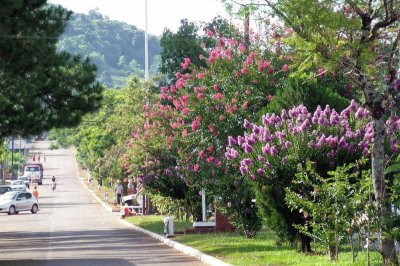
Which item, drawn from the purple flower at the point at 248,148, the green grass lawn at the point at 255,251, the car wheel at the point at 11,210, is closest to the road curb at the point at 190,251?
the green grass lawn at the point at 255,251

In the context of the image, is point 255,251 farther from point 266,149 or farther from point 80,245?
point 80,245

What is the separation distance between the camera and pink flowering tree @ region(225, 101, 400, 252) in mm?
19562

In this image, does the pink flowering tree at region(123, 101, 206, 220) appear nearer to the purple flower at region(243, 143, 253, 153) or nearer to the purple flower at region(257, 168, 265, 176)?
the purple flower at region(243, 143, 253, 153)

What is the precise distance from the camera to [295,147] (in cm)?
1964

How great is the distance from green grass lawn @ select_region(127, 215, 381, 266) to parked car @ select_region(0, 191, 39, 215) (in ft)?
109

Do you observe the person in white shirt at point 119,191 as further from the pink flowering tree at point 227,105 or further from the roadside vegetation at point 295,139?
the pink flowering tree at point 227,105

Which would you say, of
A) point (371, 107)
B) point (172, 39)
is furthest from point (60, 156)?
point (371, 107)

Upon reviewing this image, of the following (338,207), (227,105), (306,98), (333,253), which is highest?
(227,105)

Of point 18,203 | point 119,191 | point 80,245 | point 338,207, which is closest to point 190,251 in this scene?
point 80,245

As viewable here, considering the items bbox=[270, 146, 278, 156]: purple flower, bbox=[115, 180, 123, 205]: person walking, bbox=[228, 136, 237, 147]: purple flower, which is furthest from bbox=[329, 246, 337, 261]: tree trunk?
bbox=[115, 180, 123, 205]: person walking

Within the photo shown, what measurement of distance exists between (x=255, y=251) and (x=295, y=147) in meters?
3.16

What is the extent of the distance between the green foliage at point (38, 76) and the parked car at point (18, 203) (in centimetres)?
3148

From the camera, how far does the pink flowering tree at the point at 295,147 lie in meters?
19.6

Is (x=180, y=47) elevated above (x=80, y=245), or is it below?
above
